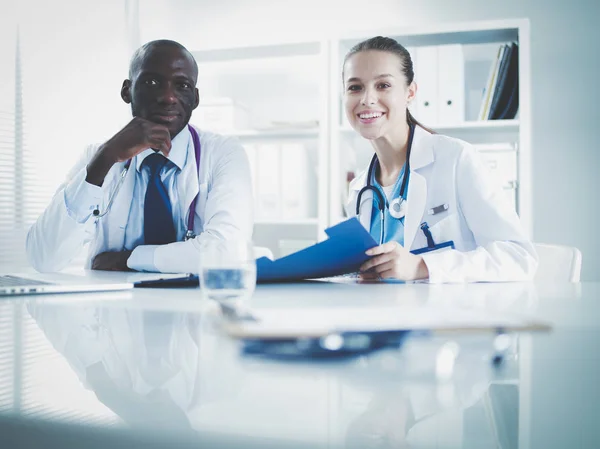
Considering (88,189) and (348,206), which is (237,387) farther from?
(348,206)

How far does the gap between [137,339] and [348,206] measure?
1.52 m

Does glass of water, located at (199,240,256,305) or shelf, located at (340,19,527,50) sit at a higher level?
shelf, located at (340,19,527,50)

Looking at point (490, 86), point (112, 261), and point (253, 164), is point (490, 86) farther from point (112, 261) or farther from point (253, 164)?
point (112, 261)

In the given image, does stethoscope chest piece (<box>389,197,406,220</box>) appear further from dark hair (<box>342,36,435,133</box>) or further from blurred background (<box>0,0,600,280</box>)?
blurred background (<box>0,0,600,280</box>)

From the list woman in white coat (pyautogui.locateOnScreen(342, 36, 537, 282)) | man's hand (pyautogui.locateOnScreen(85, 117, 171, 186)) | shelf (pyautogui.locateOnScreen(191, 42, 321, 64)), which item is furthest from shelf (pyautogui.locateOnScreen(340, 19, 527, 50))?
man's hand (pyautogui.locateOnScreen(85, 117, 171, 186))

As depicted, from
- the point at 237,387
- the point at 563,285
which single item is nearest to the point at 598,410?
the point at 237,387

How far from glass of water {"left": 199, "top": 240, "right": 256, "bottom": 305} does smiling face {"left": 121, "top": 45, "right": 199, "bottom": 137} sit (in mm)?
1247

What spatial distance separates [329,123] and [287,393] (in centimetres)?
269

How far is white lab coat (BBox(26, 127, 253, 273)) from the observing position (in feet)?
5.42

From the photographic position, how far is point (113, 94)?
12.3 ft

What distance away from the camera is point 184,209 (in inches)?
70.3

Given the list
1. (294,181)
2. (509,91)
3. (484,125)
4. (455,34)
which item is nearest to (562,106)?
(509,91)

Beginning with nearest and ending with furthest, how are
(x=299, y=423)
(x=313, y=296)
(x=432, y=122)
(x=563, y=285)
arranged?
(x=299, y=423) → (x=313, y=296) → (x=563, y=285) → (x=432, y=122)

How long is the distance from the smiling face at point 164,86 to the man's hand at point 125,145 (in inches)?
7.5
